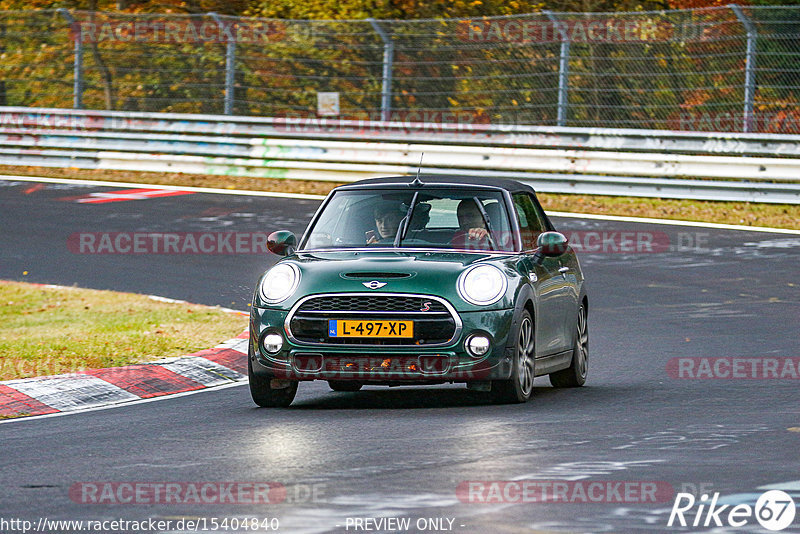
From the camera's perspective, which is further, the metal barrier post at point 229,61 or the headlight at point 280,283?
the metal barrier post at point 229,61

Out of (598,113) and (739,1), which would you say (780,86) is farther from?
(739,1)

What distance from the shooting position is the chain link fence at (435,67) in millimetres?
21953

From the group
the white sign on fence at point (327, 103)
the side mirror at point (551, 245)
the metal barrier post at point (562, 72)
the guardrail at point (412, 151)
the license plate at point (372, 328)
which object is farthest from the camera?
the white sign on fence at point (327, 103)

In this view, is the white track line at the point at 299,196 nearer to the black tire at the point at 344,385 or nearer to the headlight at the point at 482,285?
the black tire at the point at 344,385

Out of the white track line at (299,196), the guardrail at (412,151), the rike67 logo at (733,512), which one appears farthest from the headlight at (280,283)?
the guardrail at (412,151)

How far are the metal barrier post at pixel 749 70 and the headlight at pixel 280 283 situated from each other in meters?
13.6

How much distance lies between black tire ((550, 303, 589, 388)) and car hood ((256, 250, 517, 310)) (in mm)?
1326

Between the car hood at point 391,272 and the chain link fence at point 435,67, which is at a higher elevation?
the chain link fence at point 435,67

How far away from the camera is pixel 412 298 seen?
8742mm

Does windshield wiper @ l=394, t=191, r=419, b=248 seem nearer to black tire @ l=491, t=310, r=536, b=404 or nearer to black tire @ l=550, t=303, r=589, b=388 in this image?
black tire @ l=491, t=310, r=536, b=404

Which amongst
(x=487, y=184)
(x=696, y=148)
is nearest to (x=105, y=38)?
(x=696, y=148)

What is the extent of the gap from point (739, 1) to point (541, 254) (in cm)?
2115

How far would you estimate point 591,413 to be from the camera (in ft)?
28.6

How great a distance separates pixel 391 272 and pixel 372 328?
37 cm
